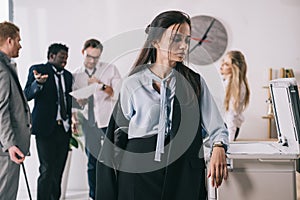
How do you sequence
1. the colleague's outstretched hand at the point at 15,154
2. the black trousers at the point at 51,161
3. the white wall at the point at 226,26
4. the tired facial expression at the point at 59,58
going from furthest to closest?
the white wall at the point at 226,26 < the tired facial expression at the point at 59,58 < the black trousers at the point at 51,161 < the colleague's outstretched hand at the point at 15,154

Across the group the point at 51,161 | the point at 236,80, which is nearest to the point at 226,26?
the point at 236,80

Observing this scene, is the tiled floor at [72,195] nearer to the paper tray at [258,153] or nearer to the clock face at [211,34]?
the clock face at [211,34]

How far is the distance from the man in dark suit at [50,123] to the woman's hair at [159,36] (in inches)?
77.9

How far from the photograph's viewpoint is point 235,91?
370 centimetres

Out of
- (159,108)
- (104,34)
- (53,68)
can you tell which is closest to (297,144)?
(159,108)

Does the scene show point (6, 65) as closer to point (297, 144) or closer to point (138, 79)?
point (138, 79)

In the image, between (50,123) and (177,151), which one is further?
(50,123)

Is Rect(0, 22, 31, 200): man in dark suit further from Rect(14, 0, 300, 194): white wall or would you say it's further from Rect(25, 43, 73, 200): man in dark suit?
Rect(14, 0, 300, 194): white wall

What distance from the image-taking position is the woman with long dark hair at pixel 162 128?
1.31 m

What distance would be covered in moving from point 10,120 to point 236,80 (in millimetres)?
2084

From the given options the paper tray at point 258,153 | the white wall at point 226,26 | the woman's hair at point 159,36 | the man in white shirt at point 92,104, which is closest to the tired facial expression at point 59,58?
the man in white shirt at point 92,104

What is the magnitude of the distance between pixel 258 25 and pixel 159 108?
Answer: 283cm

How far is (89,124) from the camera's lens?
3.61 meters

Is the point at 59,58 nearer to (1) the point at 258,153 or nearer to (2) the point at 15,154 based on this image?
(2) the point at 15,154
